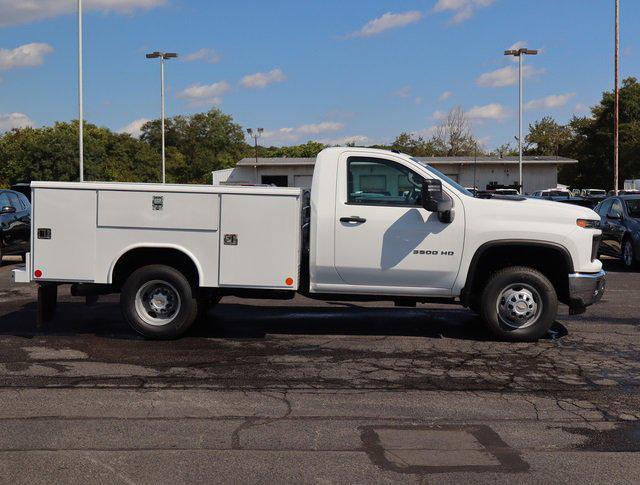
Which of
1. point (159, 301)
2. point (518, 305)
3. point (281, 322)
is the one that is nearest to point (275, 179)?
point (281, 322)

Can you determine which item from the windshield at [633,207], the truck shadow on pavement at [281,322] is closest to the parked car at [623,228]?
the windshield at [633,207]

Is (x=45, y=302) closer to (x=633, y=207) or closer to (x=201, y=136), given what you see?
(x=633, y=207)

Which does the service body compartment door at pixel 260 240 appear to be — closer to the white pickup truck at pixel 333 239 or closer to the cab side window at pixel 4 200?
the white pickup truck at pixel 333 239

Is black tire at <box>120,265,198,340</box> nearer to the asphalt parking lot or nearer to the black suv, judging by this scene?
the asphalt parking lot

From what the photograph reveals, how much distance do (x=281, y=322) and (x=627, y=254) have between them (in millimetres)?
9422

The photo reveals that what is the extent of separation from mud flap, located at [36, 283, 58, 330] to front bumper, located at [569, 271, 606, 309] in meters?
5.76

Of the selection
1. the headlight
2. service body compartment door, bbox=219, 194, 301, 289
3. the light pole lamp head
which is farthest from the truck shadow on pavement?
the light pole lamp head

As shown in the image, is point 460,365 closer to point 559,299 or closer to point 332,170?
point 559,299

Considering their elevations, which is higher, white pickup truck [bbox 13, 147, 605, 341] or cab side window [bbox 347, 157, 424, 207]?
cab side window [bbox 347, 157, 424, 207]

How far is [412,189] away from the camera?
781cm

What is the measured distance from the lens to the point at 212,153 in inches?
3725

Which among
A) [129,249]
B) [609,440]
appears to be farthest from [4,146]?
[609,440]

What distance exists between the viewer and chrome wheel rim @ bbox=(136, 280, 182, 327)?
7.99 metres

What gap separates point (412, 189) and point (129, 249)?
3131 millimetres
